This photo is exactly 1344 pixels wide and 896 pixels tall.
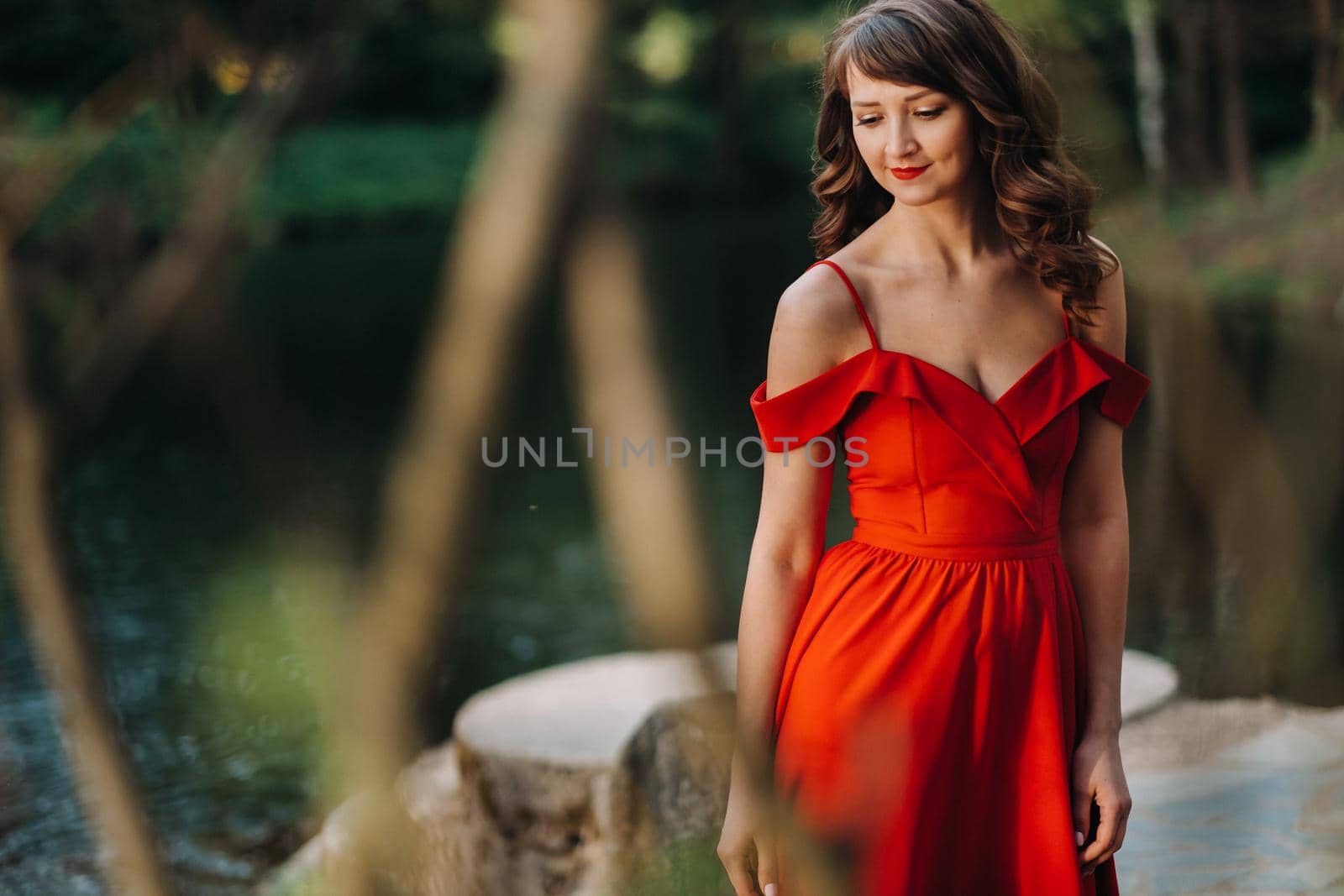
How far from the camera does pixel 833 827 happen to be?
4.65 ft

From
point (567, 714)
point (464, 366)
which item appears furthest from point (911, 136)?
point (567, 714)

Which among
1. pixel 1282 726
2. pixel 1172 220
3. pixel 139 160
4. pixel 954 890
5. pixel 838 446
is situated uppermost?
pixel 1172 220

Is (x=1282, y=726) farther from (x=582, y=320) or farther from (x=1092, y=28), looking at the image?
(x=1092, y=28)

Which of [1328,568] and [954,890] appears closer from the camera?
[954,890]

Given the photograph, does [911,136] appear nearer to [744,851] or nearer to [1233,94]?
[744,851]

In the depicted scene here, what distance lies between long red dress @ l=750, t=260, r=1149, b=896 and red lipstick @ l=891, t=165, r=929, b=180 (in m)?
0.11

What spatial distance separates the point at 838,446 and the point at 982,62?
16.4 inches

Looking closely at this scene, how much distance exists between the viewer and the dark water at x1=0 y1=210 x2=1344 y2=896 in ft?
4.54

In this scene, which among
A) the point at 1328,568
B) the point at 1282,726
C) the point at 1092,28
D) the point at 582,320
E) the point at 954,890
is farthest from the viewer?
the point at 1092,28

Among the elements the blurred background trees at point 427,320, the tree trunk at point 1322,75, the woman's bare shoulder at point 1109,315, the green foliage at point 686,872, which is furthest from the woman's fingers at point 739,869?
the tree trunk at point 1322,75

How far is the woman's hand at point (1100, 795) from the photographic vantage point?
143cm

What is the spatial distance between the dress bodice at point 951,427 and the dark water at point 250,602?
0.89 ft

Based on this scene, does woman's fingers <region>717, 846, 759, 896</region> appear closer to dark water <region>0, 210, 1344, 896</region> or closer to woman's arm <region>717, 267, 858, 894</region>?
woman's arm <region>717, 267, 858, 894</region>

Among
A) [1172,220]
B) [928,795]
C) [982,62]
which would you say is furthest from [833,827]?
[1172,220]
